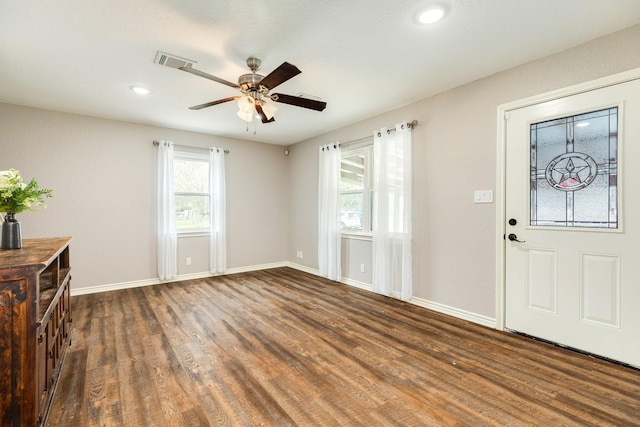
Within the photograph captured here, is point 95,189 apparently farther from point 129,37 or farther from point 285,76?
point 285,76

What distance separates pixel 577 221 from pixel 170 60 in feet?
12.6

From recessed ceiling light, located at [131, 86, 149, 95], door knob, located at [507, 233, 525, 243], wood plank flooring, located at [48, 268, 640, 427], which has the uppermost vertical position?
recessed ceiling light, located at [131, 86, 149, 95]

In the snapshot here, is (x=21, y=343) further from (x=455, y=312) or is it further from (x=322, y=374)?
(x=455, y=312)

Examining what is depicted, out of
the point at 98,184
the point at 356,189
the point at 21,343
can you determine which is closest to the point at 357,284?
the point at 356,189

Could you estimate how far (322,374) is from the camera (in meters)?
2.19

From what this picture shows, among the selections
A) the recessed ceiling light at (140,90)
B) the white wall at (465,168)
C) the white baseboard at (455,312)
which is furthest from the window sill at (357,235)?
the recessed ceiling light at (140,90)

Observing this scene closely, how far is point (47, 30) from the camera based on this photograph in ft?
7.34

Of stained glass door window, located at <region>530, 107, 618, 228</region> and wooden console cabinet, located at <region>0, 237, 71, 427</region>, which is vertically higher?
stained glass door window, located at <region>530, 107, 618, 228</region>

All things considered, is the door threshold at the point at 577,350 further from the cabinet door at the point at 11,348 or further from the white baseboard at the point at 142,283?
the white baseboard at the point at 142,283

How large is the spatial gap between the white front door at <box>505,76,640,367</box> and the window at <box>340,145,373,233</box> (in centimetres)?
202

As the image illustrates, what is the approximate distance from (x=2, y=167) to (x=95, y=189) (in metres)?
0.98

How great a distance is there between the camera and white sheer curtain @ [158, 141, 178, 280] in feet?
15.5

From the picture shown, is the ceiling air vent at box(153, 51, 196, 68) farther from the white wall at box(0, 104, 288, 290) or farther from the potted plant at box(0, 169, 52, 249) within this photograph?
the white wall at box(0, 104, 288, 290)

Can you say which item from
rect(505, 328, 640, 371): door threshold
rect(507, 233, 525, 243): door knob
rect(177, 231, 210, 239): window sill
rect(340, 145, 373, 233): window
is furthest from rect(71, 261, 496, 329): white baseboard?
rect(340, 145, 373, 233): window
